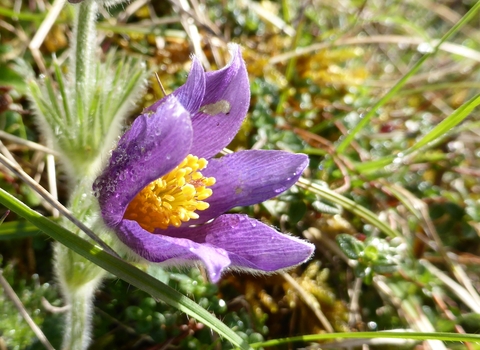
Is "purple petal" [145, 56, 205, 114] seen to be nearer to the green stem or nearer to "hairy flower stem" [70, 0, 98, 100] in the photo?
"hairy flower stem" [70, 0, 98, 100]

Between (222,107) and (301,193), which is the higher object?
(222,107)

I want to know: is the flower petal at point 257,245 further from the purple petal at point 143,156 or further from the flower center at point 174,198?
the purple petal at point 143,156

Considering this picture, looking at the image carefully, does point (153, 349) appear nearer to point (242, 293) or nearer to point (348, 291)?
point (242, 293)

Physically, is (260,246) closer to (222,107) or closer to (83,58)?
(222,107)

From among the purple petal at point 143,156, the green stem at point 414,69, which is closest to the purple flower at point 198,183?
the purple petal at point 143,156

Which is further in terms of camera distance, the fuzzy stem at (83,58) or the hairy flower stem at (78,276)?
the fuzzy stem at (83,58)

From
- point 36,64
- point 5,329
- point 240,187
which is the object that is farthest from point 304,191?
point 36,64

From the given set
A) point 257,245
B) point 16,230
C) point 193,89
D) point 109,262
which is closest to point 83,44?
point 193,89
